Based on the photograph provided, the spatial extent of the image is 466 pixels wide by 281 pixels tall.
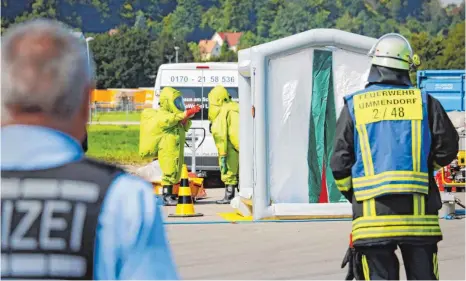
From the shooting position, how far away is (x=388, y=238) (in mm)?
5770

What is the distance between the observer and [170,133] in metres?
16.0

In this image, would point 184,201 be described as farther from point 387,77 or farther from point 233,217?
point 387,77

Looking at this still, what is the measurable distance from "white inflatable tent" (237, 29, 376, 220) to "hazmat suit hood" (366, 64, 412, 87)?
7.31 m

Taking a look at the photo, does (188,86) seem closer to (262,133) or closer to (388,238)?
(262,133)

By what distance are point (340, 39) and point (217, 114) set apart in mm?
3290

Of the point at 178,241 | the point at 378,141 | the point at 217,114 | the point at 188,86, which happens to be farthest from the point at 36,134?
the point at 188,86

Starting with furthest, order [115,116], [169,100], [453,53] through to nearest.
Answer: [115,116], [453,53], [169,100]

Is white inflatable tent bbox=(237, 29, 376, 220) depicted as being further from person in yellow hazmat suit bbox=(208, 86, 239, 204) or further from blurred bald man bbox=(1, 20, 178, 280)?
blurred bald man bbox=(1, 20, 178, 280)

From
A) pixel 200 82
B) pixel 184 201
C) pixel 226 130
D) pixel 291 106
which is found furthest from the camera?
pixel 200 82

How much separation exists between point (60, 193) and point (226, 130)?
1345 cm

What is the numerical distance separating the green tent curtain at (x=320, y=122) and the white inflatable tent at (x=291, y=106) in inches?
0.8

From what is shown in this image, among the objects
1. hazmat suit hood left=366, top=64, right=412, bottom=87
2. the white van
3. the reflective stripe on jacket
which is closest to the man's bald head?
the reflective stripe on jacket

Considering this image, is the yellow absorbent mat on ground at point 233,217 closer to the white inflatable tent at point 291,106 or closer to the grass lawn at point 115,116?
the white inflatable tent at point 291,106

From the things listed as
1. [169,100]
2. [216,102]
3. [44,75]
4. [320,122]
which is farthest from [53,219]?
[216,102]
